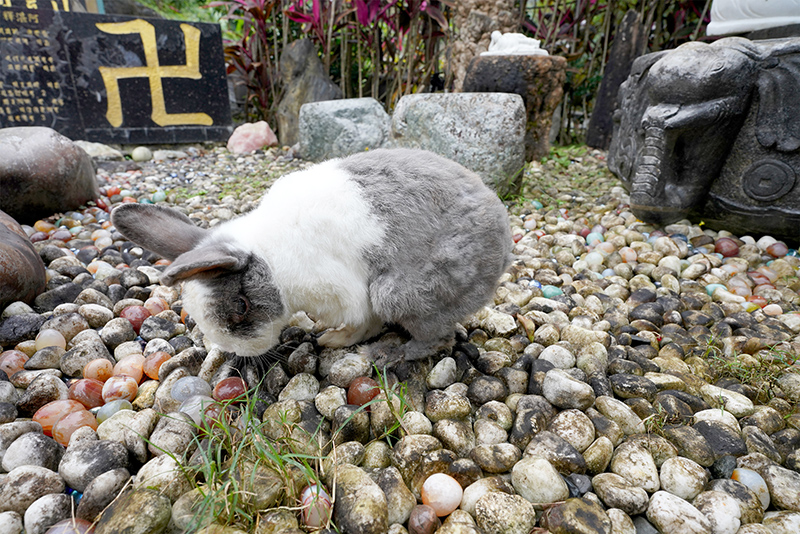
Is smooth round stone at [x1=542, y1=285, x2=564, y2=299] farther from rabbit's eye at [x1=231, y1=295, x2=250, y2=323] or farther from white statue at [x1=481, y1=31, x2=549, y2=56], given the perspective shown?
white statue at [x1=481, y1=31, x2=549, y2=56]

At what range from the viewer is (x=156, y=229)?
69.9 inches

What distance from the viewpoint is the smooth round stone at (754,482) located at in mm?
1483

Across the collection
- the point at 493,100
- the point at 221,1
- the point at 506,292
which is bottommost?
the point at 506,292

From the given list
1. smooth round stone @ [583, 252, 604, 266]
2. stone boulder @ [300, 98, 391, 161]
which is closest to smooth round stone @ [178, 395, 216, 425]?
smooth round stone @ [583, 252, 604, 266]

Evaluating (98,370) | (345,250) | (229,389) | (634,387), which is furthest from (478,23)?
(98,370)

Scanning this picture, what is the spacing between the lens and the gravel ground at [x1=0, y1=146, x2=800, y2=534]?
138cm

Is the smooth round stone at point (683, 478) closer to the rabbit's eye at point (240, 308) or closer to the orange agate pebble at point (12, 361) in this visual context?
the rabbit's eye at point (240, 308)

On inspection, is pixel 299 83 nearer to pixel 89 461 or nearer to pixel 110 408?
pixel 110 408

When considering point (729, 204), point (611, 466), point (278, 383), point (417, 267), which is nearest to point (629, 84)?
point (729, 204)

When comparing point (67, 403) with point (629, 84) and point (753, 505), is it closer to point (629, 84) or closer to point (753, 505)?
point (753, 505)

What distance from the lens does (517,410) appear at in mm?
1793

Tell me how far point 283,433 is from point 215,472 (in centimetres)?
30

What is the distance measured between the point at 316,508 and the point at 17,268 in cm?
217

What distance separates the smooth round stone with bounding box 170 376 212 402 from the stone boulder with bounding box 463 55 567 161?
4.42 metres
